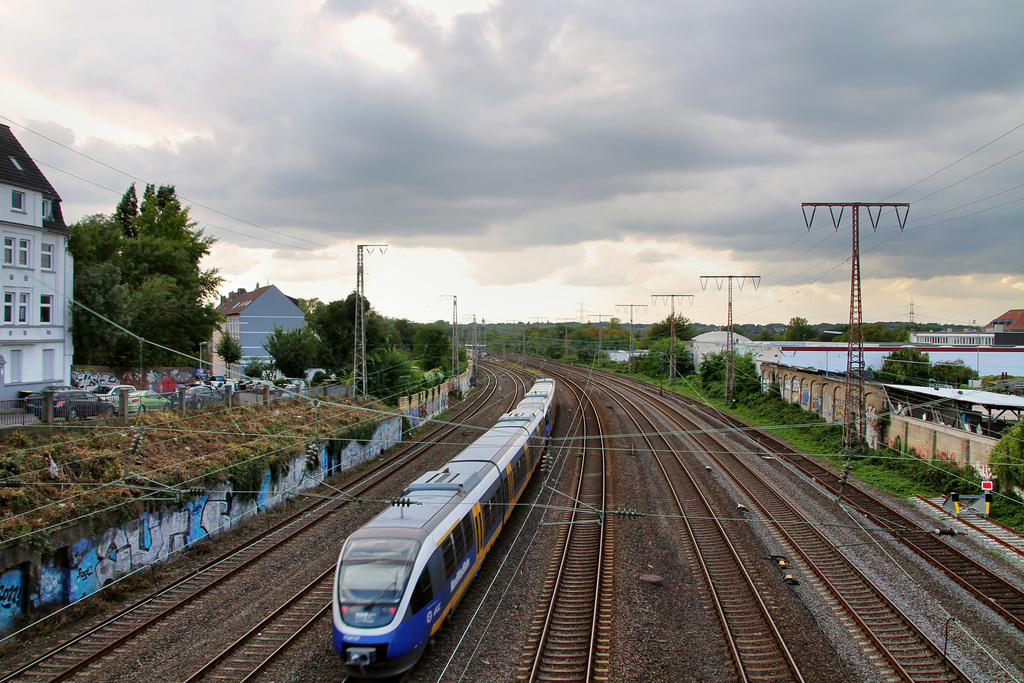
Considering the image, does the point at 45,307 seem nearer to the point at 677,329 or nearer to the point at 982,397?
the point at 982,397

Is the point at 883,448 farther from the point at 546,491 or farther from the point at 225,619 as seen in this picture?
the point at 225,619

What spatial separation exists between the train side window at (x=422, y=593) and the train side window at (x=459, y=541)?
1618 mm

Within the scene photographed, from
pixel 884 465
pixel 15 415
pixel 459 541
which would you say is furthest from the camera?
pixel 884 465

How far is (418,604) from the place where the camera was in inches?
428

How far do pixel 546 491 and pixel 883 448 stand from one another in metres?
17.7

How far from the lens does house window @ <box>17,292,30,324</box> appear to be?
27.7 metres

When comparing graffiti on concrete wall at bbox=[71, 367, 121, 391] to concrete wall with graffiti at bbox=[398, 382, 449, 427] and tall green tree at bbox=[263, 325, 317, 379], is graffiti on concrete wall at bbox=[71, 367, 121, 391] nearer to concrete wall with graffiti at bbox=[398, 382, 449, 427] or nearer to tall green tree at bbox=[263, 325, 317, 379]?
tall green tree at bbox=[263, 325, 317, 379]

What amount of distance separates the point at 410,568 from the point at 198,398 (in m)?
17.7

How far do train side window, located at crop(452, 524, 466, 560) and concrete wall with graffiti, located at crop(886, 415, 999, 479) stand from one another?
65.5 ft

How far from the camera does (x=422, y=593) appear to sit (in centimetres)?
1105

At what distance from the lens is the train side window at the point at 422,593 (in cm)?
1077

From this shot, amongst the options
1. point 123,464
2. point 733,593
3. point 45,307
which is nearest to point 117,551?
point 123,464

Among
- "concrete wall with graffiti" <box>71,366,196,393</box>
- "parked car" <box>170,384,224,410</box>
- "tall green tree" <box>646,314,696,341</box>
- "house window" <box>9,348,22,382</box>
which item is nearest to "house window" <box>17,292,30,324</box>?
"house window" <box>9,348,22,382</box>

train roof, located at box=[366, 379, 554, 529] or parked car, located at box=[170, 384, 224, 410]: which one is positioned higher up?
parked car, located at box=[170, 384, 224, 410]
